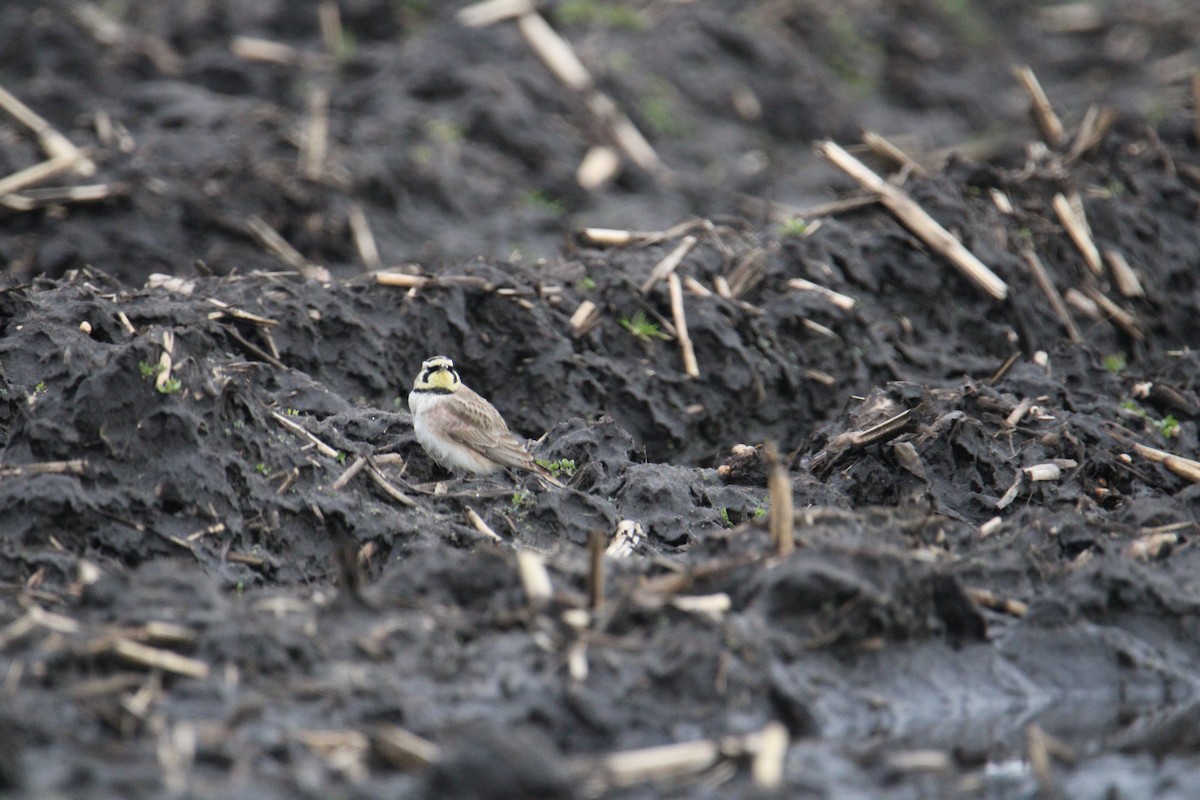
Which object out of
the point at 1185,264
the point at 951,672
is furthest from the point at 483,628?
the point at 1185,264

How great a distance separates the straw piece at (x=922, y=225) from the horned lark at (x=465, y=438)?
4.89 metres

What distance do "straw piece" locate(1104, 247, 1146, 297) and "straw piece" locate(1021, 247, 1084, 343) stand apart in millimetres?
765

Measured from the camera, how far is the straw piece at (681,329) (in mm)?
12016

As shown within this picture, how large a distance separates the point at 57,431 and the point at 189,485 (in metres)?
0.77

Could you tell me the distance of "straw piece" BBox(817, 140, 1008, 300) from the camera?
43.3 ft

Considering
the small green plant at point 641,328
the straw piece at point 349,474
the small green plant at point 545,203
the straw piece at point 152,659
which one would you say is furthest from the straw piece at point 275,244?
the straw piece at point 152,659

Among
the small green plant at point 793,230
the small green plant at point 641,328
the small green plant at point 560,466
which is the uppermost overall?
the small green plant at point 560,466

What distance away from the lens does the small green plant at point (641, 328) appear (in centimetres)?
1217

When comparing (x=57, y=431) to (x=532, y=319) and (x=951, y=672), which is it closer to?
(x=532, y=319)

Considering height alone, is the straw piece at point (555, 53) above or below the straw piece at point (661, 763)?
below

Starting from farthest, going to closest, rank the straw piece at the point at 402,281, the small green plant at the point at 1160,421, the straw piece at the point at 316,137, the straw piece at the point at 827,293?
the straw piece at the point at 316,137, the straw piece at the point at 827,293, the straw piece at the point at 402,281, the small green plant at the point at 1160,421

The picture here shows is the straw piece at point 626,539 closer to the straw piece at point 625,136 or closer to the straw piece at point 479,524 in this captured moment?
the straw piece at point 479,524

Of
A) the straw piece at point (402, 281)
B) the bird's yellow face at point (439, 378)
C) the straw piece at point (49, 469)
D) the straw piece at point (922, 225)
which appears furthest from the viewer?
the straw piece at point (922, 225)

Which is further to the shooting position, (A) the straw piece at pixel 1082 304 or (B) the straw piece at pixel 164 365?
(A) the straw piece at pixel 1082 304
